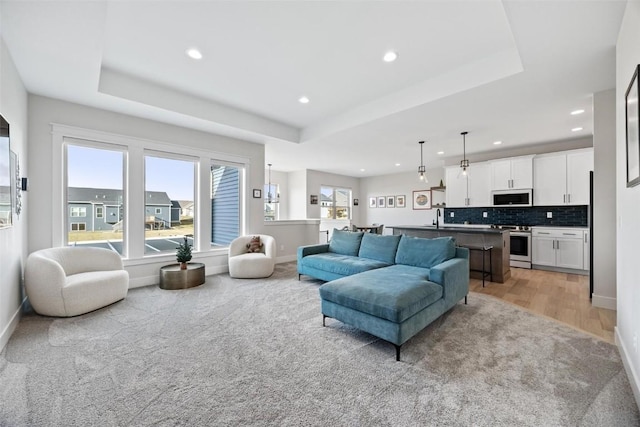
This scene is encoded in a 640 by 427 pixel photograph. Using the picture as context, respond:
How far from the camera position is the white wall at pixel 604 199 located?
3160 mm

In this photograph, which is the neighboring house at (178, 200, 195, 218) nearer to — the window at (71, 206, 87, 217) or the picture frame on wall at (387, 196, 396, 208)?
the window at (71, 206, 87, 217)

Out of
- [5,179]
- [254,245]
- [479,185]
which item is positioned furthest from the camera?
[479,185]

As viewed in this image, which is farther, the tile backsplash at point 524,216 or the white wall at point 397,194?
the white wall at point 397,194

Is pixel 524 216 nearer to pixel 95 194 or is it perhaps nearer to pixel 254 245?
pixel 254 245

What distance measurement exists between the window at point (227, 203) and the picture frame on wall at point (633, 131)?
5282mm

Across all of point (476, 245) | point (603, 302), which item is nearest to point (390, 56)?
point (476, 245)

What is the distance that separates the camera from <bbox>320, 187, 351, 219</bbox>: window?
984 cm

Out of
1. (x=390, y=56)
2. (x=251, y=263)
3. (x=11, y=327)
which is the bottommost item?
(x=11, y=327)

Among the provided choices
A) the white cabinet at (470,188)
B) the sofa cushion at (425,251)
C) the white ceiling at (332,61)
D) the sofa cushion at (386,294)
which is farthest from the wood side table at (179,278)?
the white cabinet at (470,188)

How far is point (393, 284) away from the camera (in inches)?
101

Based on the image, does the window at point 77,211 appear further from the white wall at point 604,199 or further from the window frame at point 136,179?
the white wall at point 604,199

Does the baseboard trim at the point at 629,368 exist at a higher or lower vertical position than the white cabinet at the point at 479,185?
lower

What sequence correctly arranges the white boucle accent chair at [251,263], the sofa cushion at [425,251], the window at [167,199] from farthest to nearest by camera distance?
the white boucle accent chair at [251,263]
the window at [167,199]
the sofa cushion at [425,251]

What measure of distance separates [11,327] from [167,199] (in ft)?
8.27
